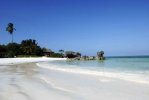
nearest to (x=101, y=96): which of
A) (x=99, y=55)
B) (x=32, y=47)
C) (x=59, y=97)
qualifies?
(x=59, y=97)

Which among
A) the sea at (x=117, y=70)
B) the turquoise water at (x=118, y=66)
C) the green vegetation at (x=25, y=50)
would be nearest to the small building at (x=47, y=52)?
the green vegetation at (x=25, y=50)

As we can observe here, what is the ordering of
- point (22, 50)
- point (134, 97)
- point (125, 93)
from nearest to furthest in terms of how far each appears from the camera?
point (134, 97) → point (125, 93) → point (22, 50)

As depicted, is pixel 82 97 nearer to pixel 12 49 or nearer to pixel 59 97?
pixel 59 97

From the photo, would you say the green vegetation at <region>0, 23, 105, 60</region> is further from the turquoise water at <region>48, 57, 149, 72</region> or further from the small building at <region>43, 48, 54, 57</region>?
the turquoise water at <region>48, 57, 149, 72</region>

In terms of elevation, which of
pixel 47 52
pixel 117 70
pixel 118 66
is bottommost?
pixel 117 70

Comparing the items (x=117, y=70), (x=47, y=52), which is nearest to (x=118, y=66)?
(x=117, y=70)

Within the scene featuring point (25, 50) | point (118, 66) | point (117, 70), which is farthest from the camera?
point (25, 50)

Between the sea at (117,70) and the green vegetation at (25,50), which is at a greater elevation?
the green vegetation at (25,50)

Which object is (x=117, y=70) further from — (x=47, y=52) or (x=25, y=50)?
(x=47, y=52)

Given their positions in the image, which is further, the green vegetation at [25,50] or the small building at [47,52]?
the small building at [47,52]

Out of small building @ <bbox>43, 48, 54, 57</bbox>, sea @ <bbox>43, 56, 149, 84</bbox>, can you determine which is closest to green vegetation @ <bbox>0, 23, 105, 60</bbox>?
small building @ <bbox>43, 48, 54, 57</bbox>

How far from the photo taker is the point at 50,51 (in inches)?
4852

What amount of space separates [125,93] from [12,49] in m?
89.2

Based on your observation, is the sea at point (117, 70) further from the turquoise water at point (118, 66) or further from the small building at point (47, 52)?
the small building at point (47, 52)
